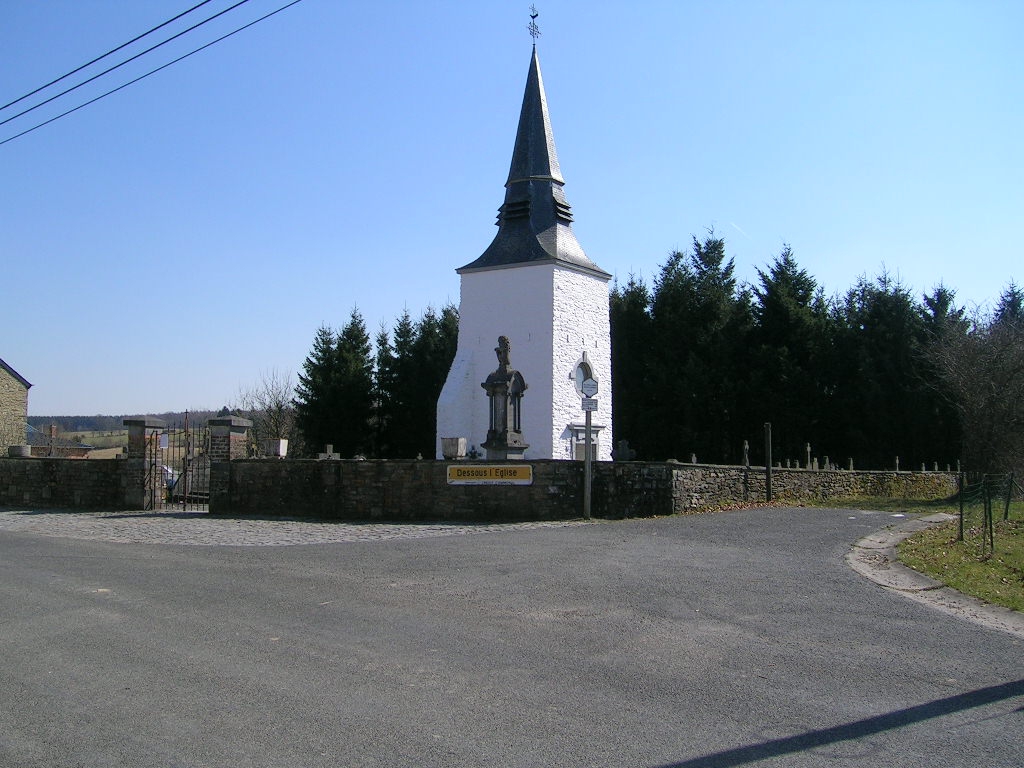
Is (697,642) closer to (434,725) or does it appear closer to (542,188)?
(434,725)

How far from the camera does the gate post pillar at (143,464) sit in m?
20.4

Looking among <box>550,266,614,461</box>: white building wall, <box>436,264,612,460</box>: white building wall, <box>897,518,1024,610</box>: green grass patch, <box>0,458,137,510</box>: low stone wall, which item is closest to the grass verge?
<box>897,518,1024,610</box>: green grass patch

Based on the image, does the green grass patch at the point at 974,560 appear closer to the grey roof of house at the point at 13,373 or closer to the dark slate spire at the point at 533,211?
the dark slate spire at the point at 533,211

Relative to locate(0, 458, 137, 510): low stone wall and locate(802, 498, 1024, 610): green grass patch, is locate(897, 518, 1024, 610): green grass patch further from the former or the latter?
locate(0, 458, 137, 510): low stone wall

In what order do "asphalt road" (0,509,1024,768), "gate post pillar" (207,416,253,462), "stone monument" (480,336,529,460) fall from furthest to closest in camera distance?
"stone monument" (480,336,529,460) < "gate post pillar" (207,416,253,462) < "asphalt road" (0,509,1024,768)

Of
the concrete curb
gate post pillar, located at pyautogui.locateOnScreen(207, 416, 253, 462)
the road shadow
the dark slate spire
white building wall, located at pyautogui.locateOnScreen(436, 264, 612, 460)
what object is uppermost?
the dark slate spire

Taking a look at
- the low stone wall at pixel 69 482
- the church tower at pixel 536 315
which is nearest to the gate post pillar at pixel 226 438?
the low stone wall at pixel 69 482

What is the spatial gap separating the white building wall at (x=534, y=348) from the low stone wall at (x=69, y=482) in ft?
47.2

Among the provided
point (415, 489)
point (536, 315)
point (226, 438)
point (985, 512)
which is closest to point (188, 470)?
point (226, 438)

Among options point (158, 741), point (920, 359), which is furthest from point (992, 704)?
point (920, 359)

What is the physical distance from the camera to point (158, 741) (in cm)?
474

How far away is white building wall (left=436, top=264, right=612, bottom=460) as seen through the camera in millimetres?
33969

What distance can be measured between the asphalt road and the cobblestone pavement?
3055 millimetres

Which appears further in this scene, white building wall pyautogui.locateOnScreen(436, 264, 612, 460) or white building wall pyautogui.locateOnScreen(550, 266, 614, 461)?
white building wall pyautogui.locateOnScreen(550, 266, 614, 461)
